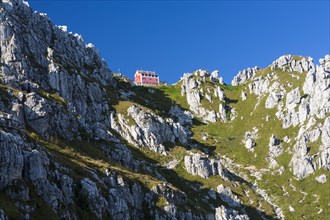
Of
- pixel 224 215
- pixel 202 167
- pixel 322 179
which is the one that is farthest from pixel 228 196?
pixel 322 179

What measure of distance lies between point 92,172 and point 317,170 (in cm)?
12351

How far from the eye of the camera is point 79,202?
291ft

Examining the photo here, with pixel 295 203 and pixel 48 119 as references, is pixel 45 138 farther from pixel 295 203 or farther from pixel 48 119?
pixel 295 203

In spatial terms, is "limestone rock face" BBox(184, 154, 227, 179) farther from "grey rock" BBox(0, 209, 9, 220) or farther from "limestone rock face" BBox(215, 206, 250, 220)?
"grey rock" BBox(0, 209, 9, 220)

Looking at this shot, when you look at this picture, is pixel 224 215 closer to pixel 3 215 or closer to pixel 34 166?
pixel 34 166

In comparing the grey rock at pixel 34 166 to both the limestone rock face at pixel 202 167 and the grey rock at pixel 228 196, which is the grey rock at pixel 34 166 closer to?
the grey rock at pixel 228 196

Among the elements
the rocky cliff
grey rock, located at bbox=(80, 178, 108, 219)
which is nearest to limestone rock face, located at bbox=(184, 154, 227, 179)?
the rocky cliff

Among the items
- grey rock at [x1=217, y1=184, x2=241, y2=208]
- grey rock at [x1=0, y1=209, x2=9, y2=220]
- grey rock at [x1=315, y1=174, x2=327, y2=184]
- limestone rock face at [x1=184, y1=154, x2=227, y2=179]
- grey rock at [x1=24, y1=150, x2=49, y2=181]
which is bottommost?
grey rock at [x1=0, y1=209, x2=9, y2=220]

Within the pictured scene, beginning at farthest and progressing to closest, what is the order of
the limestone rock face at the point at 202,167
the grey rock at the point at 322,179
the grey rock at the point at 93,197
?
the grey rock at the point at 322,179, the limestone rock face at the point at 202,167, the grey rock at the point at 93,197

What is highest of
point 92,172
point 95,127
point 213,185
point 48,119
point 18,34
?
point 18,34

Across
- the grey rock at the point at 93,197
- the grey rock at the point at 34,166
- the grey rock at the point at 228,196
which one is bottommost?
the grey rock at the point at 93,197

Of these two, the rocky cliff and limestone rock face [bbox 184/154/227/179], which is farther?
limestone rock face [bbox 184/154/227/179]

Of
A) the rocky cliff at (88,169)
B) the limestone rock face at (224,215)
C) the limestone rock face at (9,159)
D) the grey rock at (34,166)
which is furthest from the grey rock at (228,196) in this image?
the limestone rock face at (9,159)

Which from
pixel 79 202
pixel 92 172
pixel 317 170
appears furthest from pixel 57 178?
pixel 317 170
